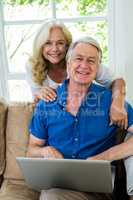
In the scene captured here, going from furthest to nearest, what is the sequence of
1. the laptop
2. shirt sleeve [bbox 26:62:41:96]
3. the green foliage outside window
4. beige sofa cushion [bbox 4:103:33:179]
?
1. the green foliage outside window
2. shirt sleeve [bbox 26:62:41:96]
3. beige sofa cushion [bbox 4:103:33:179]
4. the laptop

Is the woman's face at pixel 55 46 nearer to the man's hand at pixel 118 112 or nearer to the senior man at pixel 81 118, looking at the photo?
the senior man at pixel 81 118

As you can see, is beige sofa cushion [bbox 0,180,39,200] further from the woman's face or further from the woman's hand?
the woman's face

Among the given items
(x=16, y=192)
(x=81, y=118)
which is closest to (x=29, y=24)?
(x=81, y=118)

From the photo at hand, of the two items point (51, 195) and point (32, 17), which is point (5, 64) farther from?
point (51, 195)

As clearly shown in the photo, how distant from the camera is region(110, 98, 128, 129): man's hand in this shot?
169 cm

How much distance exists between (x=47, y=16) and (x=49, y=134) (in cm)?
121

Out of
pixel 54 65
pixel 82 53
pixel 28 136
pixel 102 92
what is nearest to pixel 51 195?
pixel 28 136

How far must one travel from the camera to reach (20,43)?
2.81 meters

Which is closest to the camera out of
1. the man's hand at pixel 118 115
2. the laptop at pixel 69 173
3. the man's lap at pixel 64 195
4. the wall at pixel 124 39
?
the laptop at pixel 69 173

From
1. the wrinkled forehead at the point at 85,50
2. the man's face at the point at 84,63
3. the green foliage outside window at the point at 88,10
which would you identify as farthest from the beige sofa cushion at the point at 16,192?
the green foliage outside window at the point at 88,10

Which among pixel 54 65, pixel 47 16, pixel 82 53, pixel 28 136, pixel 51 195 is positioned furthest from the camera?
pixel 47 16

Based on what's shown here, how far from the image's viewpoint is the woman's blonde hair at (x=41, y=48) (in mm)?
1990

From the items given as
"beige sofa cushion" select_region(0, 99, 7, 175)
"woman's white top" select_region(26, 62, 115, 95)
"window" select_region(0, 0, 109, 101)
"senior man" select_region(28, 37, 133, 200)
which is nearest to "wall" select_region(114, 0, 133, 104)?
"window" select_region(0, 0, 109, 101)

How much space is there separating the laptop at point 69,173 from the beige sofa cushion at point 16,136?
25cm
